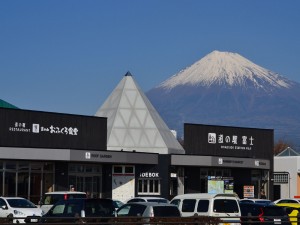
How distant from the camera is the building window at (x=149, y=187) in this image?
196 feet

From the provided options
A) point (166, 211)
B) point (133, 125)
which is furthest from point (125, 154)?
point (166, 211)

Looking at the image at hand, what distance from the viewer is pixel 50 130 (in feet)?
175

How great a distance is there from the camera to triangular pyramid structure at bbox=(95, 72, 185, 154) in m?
63.4

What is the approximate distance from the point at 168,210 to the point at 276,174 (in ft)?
158

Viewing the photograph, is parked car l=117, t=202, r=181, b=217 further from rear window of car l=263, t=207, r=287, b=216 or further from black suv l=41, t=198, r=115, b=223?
rear window of car l=263, t=207, r=287, b=216

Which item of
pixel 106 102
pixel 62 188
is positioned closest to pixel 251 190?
pixel 106 102

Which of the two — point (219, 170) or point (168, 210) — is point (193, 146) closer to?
point (219, 170)

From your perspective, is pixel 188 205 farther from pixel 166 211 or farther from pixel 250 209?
pixel 166 211

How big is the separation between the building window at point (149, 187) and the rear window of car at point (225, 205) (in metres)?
27.4

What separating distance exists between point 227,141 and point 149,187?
32.9 feet

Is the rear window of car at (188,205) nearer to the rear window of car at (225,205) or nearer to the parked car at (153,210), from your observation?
the rear window of car at (225,205)

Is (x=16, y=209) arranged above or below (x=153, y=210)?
below

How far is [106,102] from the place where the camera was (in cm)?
6675

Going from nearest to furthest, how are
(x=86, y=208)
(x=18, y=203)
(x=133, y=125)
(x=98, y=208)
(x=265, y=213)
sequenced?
(x=86, y=208), (x=98, y=208), (x=265, y=213), (x=18, y=203), (x=133, y=125)
